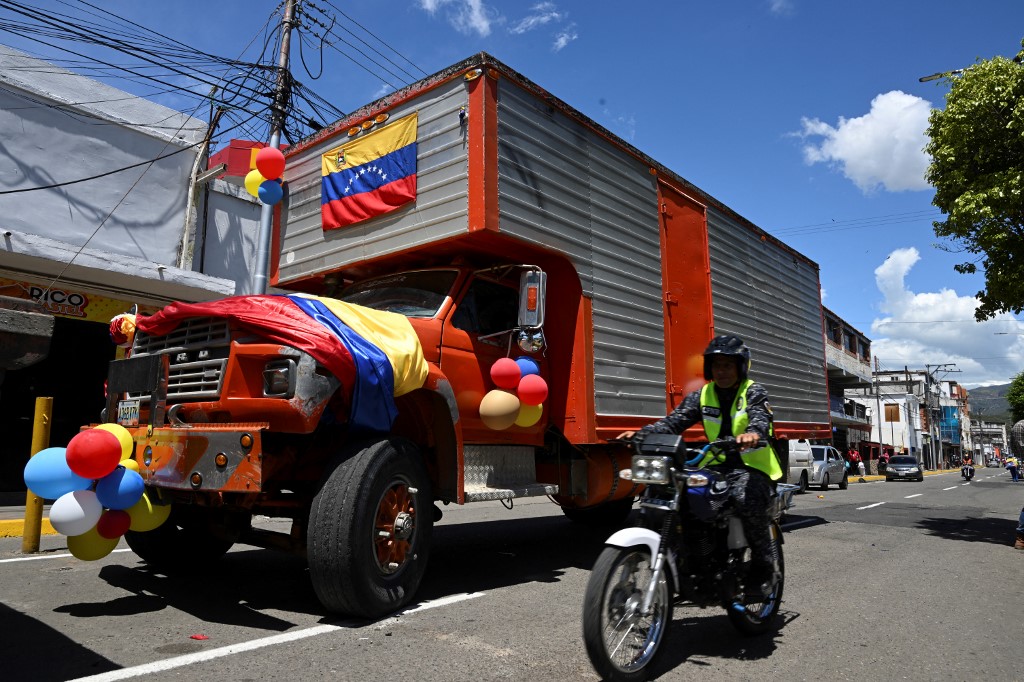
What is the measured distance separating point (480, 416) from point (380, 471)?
4.22 feet

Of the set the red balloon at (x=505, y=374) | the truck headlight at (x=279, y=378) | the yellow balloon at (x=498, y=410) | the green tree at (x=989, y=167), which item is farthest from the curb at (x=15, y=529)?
the green tree at (x=989, y=167)

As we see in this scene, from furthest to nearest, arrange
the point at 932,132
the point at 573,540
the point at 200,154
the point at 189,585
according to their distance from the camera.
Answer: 1. the point at 200,154
2. the point at 932,132
3. the point at 573,540
4. the point at 189,585

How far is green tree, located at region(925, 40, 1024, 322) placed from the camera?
30.7 feet

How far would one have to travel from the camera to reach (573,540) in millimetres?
7992

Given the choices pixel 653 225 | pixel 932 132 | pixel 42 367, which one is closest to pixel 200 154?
pixel 42 367

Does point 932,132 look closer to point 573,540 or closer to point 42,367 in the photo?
point 573,540

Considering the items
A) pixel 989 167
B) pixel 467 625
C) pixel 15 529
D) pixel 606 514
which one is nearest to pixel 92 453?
pixel 467 625

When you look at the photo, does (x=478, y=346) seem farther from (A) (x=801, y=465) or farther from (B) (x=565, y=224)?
(A) (x=801, y=465)

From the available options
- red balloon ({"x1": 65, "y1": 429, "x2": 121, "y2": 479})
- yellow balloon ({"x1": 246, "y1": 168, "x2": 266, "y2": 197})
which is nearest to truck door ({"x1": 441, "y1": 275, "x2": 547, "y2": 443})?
red balloon ({"x1": 65, "y1": 429, "x2": 121, "y2": 479})

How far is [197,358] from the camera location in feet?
14.6

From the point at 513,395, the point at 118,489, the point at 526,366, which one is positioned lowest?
the point at 118,489

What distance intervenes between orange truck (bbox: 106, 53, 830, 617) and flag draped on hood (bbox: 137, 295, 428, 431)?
0.02 m

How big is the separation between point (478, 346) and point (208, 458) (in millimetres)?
2215

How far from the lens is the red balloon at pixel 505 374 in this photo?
5406mm
